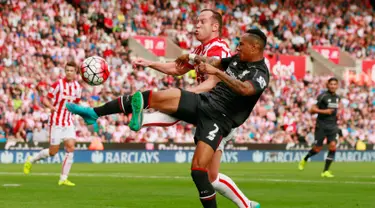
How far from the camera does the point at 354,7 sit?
4862cm

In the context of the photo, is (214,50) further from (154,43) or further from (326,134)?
(154,43)

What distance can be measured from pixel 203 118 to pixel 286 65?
32.9 meters

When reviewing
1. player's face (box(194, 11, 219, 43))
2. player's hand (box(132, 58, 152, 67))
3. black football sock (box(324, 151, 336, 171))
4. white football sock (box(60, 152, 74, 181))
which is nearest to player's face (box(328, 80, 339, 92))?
black football sock (box(324, 151, 336, 171))

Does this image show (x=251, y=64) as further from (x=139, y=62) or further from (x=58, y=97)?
(x=58, y=97)

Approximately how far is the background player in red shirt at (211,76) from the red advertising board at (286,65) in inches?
1178

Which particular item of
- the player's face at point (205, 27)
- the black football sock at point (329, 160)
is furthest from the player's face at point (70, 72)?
the black football sock at point (329, 160)

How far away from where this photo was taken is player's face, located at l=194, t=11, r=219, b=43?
10.8m

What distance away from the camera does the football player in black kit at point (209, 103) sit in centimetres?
916

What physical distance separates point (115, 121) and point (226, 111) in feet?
72.5

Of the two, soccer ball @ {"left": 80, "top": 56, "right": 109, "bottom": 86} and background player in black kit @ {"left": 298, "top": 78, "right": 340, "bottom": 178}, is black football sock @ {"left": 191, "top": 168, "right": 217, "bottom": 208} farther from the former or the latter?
background player in black kit @ {"left": 298, "top": 78, "right": 340, "bottom": 178}

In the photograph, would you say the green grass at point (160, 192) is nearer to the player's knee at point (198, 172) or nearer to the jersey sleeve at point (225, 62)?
the player's knee at point (198, 172)

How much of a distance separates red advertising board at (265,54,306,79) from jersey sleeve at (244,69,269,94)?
3116 centimetres

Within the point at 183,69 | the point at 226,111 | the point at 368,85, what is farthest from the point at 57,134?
the point at 368,85

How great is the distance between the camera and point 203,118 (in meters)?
9.55
